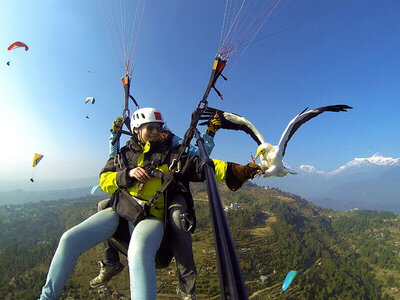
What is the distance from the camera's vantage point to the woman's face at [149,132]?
3.74 meters

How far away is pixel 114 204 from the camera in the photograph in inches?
127

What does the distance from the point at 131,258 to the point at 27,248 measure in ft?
462

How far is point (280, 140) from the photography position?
9.99 ft

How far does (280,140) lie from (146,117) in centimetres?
263

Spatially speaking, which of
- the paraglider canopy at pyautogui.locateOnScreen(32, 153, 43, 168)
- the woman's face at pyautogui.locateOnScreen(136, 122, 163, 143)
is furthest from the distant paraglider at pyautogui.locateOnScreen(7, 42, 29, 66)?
the woman's face at pyautogui.locateOnScreen(136, 122, 163, 143)

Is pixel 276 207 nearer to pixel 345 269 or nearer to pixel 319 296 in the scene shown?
pixel 345 269

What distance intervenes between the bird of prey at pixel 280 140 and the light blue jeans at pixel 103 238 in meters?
1.90

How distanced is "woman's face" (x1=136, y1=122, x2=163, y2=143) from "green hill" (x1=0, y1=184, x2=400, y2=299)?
33974 mm

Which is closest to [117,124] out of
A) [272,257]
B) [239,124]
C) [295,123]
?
[239,124]

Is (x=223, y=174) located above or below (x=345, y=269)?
above

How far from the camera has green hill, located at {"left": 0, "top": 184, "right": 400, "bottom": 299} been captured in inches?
2061

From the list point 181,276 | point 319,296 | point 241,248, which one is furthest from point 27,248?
point 181,276

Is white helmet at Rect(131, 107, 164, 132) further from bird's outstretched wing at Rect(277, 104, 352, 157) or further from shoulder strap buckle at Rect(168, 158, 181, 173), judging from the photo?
bird's outstretched wing at Rect(277, 104, 352, 157)

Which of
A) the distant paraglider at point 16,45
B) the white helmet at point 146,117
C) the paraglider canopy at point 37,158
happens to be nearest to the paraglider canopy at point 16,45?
the distant paraglider at point 16,45
